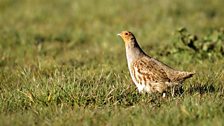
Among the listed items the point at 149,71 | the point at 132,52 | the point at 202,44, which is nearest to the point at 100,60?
the point at 202,44

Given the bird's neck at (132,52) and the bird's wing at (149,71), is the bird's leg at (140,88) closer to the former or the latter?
the bird's wing at (149,71)

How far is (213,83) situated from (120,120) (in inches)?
72.0

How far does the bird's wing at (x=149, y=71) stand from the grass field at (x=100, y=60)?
19 centimetres

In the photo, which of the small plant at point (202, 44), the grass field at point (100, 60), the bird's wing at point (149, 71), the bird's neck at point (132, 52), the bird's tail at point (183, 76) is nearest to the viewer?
the grass field at point (100, 60)

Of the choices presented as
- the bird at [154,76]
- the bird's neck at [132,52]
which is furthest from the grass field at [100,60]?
the bird's neck at [132,52]

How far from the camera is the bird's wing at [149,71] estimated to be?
6410 millimetres

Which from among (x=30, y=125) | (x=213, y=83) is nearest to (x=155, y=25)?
(x=213, y=83)

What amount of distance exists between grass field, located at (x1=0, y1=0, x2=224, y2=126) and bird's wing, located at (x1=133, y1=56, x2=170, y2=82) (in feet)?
0.63

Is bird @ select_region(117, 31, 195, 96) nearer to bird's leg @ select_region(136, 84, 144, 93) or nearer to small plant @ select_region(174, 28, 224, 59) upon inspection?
bird's leg @ select_region(136, 84, 144, 93)

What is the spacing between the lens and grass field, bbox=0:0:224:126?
552 centimetres

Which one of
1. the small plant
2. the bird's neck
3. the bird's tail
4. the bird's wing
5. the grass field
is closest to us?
the grass field

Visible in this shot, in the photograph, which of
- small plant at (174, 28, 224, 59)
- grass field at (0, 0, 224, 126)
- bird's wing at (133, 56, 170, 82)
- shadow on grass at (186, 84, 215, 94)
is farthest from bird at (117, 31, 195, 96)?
small plant at (174, 28, 224, 59)

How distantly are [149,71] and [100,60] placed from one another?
2.71m

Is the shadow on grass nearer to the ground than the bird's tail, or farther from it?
nearer to the ground
